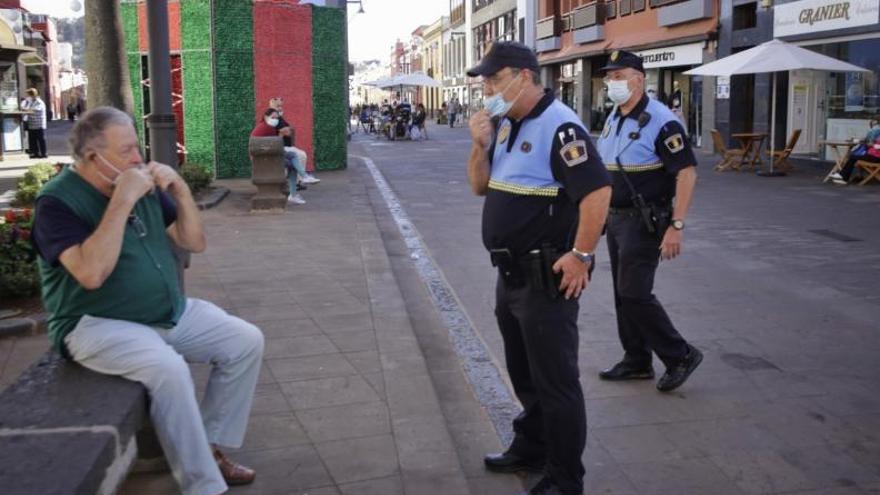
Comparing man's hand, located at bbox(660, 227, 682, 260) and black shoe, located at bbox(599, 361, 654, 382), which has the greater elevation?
man's hand, located at bbox(660, 227, 682, 260)

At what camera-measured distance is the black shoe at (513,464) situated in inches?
160

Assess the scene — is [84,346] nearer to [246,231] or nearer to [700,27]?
[246,231]

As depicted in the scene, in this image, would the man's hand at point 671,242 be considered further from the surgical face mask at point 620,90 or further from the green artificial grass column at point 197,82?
the green artificial grass column at point 197,82

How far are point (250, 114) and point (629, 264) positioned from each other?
13.3 meters

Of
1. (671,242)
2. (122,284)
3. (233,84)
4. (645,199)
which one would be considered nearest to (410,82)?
(233,84)

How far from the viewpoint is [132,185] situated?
3.27m

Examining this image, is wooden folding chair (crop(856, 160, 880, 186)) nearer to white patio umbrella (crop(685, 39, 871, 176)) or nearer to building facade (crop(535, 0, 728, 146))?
white patio umbrella (crop(685, 39, 871, 176))

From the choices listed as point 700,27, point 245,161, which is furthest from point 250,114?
point 700,27

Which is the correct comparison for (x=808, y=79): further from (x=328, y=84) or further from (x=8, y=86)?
(x=8, y=86)

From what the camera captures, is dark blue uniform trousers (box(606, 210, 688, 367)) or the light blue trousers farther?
dark blue uniform trousers (box(606, 210, 688, 367))

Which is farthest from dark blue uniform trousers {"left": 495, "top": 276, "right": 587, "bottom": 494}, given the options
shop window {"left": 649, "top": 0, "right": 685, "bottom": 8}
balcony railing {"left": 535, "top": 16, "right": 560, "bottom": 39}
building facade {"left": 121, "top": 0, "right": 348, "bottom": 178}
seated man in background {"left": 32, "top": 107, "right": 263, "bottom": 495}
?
balcony railing {"left": 535, "top": 16, "right": 560, "bottom": 39}

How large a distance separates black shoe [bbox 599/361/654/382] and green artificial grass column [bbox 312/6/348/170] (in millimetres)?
13760

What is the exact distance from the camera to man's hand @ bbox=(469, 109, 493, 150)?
3568 mm

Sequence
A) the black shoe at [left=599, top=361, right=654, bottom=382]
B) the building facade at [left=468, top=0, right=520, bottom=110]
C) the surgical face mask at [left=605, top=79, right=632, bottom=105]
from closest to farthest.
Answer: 1. the surgical face mask at [left=605, top=79, right=632, bottom=105]
2. the black shoe at [left=599, top=361, right=654, bottom=382]
3. the building facade at [left=468, top=0, right=520, bottom=110]
